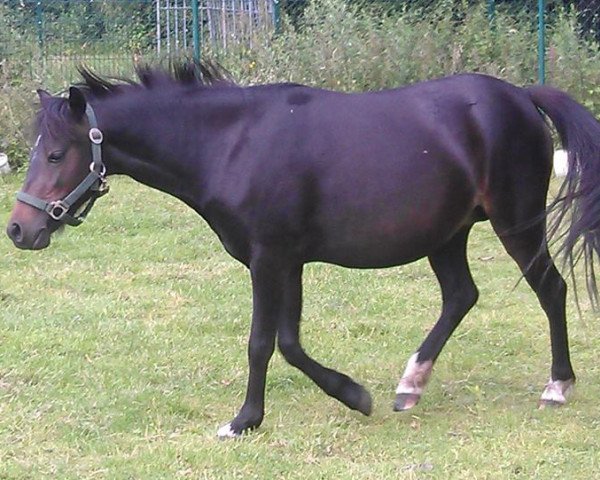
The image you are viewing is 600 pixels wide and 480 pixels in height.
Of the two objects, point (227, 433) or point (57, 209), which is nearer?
point (57, 209)

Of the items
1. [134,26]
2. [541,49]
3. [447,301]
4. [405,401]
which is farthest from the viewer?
[134,26]

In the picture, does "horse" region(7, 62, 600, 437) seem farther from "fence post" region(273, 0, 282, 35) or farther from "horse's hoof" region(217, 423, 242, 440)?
"fence post" region(273, 0, 282, 35)

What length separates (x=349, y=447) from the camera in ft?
15.3

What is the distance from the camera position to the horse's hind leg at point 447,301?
208 inches

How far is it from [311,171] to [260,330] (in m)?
0.74

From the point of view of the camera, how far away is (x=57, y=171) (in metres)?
4.65

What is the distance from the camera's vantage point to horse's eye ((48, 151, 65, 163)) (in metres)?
4.63

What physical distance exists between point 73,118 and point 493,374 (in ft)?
8.49

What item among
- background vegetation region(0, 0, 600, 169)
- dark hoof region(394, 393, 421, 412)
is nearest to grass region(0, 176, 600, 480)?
dark hoof region(394, 393, 421, 412)

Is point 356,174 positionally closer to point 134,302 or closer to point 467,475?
point 467,475

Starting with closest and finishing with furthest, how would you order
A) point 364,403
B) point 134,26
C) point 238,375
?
point 364,403
point 238,375
point 134,26

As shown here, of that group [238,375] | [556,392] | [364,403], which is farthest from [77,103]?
[556,392]

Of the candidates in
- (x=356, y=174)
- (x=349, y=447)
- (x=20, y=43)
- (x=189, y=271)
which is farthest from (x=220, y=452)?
(x=20, y=43)

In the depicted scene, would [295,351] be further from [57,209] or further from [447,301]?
[57,209]
